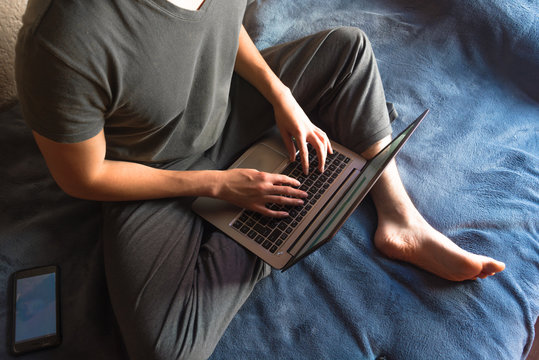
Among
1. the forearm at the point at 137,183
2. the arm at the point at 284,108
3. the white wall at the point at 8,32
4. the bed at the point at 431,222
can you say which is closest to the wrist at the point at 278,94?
the arm at the point at 284,108

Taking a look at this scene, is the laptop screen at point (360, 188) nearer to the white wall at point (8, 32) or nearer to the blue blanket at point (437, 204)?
the blue blanket at point (437, 204)

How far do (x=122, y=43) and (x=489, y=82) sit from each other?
3.75 feet

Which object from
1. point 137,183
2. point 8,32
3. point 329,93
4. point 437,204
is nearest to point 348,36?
point 329,93

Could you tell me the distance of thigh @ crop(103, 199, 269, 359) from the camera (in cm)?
74

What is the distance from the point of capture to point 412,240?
0.90 meters

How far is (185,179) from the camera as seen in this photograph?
0.82 m

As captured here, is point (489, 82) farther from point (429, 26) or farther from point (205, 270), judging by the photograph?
point (205, 270)

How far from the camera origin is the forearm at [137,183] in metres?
0.74

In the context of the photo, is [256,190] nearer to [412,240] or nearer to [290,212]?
[290,212]

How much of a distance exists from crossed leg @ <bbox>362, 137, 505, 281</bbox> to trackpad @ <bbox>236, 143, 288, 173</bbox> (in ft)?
0.71

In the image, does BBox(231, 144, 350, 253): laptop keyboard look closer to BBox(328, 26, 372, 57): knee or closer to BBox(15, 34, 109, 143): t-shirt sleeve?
BBox(328, 26, 372, 57): knee

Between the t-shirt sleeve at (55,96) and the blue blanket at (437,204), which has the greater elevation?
the t-shirt sleeve at (55,96)

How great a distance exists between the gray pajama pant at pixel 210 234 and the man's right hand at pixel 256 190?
0.29ft

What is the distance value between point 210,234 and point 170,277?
0.47ft
